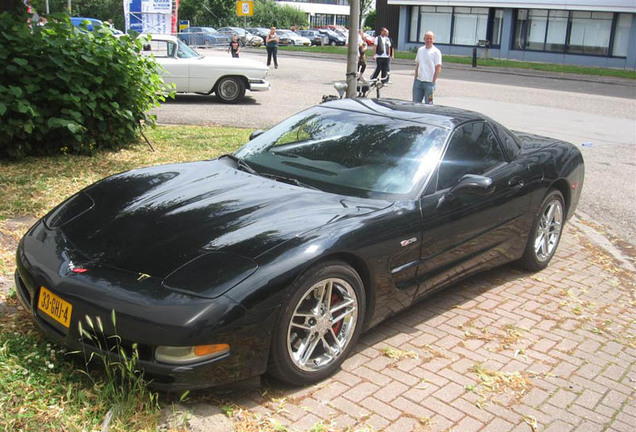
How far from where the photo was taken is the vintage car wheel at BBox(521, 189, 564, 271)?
552cm

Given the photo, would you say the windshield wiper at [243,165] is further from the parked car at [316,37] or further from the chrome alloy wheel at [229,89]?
the parked car at [316,37]

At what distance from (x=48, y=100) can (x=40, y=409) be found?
17.6ft

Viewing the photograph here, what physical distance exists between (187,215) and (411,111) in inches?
86.4

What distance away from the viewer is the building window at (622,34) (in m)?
35.6

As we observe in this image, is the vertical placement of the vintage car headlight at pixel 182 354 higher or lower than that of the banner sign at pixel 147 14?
lower

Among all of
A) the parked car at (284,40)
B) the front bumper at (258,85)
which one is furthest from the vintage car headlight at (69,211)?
the parked car at (284,40)

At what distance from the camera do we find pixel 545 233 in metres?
5.71

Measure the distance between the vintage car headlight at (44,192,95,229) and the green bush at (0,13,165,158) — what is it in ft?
11.3

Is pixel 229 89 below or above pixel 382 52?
below

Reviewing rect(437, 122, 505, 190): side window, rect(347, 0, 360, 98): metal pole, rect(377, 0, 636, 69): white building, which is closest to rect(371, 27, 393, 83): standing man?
rect(347, 0, 360, 98): metal pole

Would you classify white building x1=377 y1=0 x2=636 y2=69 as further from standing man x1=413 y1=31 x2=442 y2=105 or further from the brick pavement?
the brick pavement

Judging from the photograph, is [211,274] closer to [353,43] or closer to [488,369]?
[488,369]

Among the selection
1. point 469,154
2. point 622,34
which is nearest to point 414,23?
point 622,34

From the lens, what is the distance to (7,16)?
7.43 metres
